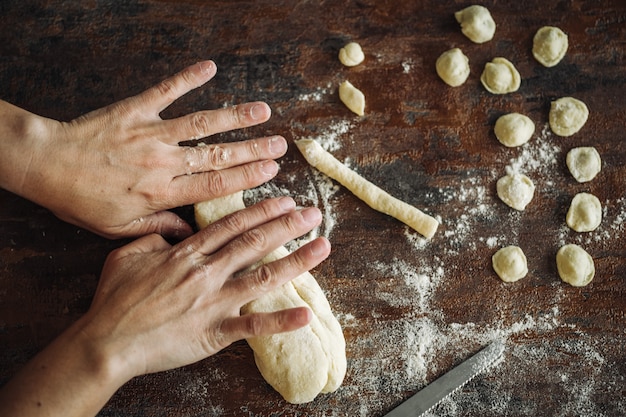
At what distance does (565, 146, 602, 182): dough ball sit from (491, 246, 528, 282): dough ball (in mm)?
338

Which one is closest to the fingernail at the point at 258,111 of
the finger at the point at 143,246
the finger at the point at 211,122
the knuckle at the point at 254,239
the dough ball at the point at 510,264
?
the finger at the point at 211,122

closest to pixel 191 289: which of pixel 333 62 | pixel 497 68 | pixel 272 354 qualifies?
pixel 272 354

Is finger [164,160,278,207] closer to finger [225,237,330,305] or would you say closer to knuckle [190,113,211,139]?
knuckle [190,113,211,139]

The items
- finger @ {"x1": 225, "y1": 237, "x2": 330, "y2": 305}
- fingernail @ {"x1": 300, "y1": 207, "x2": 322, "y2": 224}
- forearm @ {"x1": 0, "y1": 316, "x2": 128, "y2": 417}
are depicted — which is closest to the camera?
forearm @ {"x1": 0, "y1": 316, "x2": 128, "y2": 417}

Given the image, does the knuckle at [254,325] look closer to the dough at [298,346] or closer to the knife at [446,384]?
the dough at [298,346]

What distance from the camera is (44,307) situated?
1794mm

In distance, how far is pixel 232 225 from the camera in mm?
1660

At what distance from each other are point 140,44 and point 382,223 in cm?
105

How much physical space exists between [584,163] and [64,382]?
175 cm

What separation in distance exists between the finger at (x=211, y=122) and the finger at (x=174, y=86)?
67 millimetres

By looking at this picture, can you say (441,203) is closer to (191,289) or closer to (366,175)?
(366,175)

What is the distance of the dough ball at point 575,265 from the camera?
5.98 ft

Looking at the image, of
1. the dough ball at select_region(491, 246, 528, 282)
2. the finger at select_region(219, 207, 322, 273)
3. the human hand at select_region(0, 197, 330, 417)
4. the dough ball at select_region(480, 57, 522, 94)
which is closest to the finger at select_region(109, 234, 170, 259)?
the human hand at select_region(0, 197, 330, 417)

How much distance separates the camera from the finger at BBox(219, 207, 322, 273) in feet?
5.28
